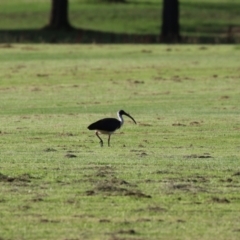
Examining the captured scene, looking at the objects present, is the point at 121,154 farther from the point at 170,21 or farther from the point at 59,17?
the point at 59,17

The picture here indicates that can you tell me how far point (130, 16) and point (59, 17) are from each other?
8946 millimetres

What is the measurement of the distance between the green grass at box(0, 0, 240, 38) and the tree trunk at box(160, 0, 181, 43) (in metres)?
2.42

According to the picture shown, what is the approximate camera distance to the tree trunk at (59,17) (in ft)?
210

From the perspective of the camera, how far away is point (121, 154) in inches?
678

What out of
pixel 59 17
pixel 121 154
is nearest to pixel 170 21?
pixel 59 17

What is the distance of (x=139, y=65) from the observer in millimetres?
39875

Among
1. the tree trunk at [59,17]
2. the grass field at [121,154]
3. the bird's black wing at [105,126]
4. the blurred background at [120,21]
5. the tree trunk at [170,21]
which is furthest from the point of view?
the tree trunk at [59,17]

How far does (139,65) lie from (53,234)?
95.5 ft

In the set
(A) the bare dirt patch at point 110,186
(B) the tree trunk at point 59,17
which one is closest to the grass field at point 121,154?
(A) the bare dirt patch at point 110,186

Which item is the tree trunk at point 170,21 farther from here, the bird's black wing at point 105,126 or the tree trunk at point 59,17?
the bird's black wing at point 105,126

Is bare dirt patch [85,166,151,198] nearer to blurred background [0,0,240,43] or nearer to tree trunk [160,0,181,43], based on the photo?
blurred background [0,0,240,43]

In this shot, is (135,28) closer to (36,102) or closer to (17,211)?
(36,102)

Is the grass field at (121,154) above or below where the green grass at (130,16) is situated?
below

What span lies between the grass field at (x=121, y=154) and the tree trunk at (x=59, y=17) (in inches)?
996
